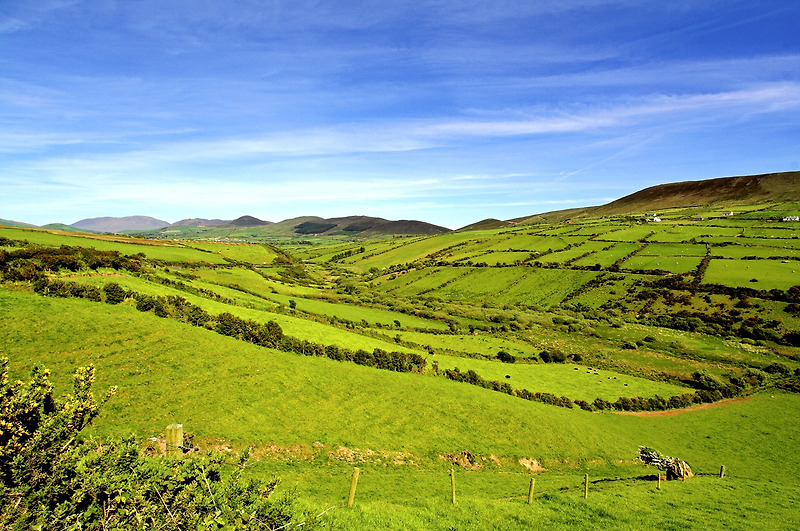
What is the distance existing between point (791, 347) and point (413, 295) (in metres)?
80.9

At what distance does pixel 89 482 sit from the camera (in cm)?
692

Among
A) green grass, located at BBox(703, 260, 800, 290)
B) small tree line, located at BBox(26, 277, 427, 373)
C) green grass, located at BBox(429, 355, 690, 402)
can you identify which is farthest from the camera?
green grass, located at BBox(703, 260, 800, 290)

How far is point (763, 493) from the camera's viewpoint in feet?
75.6

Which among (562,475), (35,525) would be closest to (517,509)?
(562,475)

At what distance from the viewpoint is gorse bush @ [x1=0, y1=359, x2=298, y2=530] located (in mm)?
6699

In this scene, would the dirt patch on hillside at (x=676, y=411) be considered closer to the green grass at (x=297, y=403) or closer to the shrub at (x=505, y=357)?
the green grass at (x=297, y=403)

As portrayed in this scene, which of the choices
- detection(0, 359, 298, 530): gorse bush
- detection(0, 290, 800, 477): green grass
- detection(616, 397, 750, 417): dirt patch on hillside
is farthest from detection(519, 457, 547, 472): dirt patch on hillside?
detection(0, 359, 298, 530): gorse bush

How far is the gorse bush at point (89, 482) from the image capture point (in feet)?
22.0

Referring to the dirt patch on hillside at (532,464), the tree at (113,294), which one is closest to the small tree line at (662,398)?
the dirt patch on hillside at (532,464)

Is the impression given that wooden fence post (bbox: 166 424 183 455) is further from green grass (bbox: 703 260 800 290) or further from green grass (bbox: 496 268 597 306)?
green grass (bbox: 703 260 800 290)

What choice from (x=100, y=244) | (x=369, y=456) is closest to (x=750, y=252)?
(x=369, y=456)

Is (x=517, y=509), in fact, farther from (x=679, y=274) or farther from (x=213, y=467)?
(x=679, y=274)

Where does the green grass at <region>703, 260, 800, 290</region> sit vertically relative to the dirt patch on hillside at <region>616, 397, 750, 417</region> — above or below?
above

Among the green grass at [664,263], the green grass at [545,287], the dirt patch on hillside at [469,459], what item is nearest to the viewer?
the dirt patch on hillside at [469,459]
